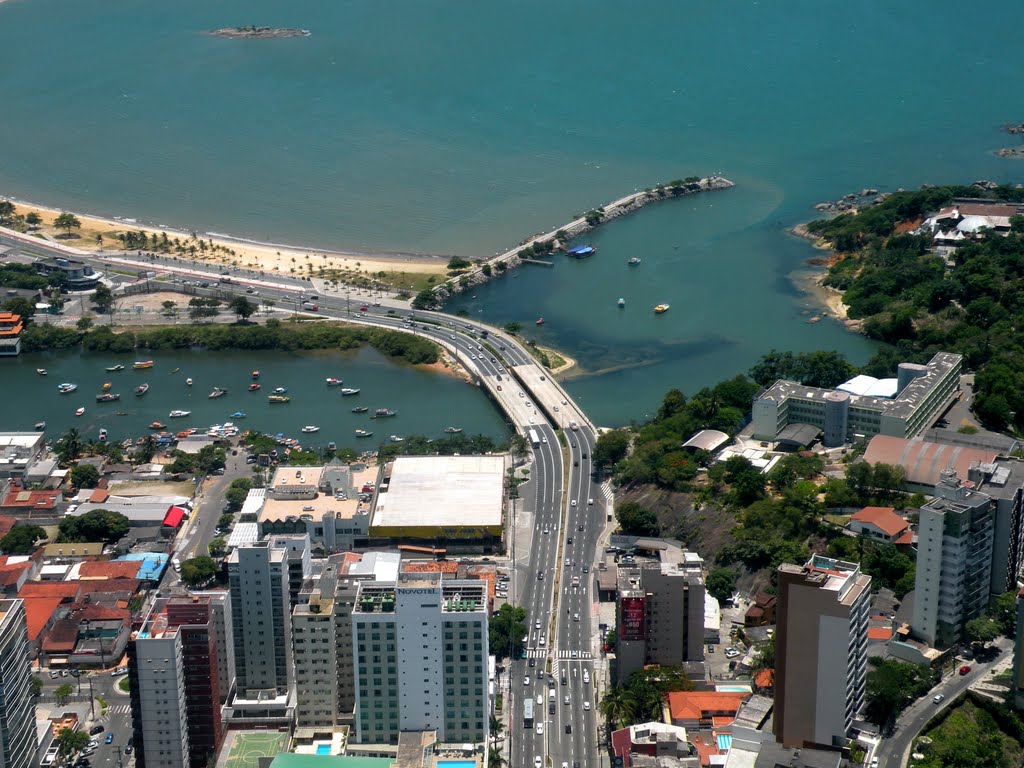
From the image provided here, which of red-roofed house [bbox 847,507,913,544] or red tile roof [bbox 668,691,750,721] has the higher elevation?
red-roofed house [bbox 847,507,913,544]

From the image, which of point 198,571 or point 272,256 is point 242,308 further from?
point 198,571

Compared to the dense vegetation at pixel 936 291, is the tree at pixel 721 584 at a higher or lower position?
lower

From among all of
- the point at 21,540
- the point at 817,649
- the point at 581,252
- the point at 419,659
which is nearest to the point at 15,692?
the point at 419,659

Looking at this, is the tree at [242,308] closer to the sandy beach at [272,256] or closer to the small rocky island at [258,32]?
the sandy beach at [272,256]

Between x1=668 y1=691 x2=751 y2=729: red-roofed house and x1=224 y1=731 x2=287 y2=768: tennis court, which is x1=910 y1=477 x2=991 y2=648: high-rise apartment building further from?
x1=224 y1=731 x2=287 y2=768: tennis court

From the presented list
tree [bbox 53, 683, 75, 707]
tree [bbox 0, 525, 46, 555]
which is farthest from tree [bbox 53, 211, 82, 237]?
tree [bbox 53, 683, 75, 707]

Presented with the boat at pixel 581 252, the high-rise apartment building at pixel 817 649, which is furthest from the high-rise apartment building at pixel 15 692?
the boat at pixel 581 252

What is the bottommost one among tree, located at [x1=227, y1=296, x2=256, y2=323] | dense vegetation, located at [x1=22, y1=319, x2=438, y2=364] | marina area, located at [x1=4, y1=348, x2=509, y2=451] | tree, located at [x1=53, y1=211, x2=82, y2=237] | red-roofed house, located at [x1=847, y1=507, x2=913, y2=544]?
red-roofed house, located at [x1=847, y1=507, x2=913, y2=544]
